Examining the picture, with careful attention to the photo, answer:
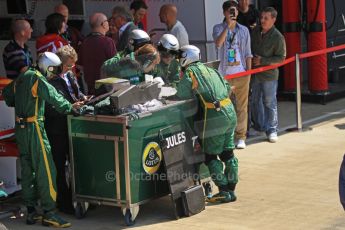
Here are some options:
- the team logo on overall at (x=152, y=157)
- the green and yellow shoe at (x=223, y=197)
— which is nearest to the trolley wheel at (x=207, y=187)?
the green and yellow shoe at (x=223, y=197)

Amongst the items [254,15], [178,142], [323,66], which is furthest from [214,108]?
[323,66]

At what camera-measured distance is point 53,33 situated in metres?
8.87

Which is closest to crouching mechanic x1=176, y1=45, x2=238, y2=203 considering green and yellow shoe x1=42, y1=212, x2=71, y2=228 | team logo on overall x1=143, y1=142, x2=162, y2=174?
team logo on overall x1=143, y1=142, x2=162, y2=174

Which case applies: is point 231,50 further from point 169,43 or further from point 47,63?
point 47,63

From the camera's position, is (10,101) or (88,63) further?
(88,63)

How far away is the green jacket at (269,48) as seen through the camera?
1004 centimetres

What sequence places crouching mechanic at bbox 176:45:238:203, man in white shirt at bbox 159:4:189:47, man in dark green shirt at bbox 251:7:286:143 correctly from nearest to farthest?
crouching mechanic at bbox 176:45:238:203 < man in white shirt at bbox 159:4:189:47 < man in dark green shirt at bbox 251:7:286:143

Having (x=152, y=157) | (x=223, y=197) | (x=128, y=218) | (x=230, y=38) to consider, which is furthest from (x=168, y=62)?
(x=230, y=38)

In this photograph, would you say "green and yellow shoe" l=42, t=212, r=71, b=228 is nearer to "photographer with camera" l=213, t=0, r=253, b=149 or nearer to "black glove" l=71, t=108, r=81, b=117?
"black glove" l=71, t=108, r=81, b=117

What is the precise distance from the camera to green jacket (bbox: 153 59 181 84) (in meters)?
8.11

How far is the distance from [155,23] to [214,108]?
13.8 feet

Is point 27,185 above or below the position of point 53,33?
below

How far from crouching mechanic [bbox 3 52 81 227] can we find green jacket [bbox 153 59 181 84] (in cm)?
126

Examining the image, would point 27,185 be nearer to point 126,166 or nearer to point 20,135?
point 20,135
